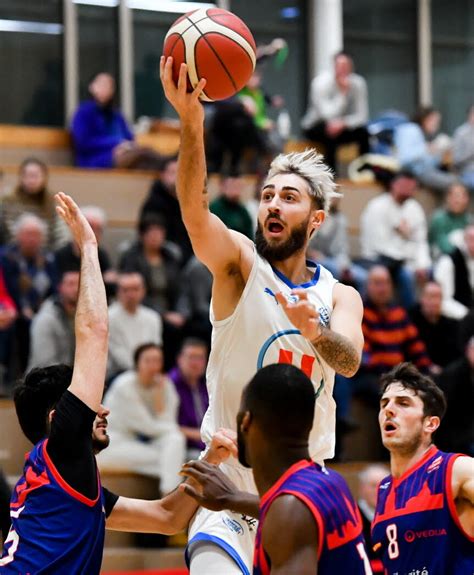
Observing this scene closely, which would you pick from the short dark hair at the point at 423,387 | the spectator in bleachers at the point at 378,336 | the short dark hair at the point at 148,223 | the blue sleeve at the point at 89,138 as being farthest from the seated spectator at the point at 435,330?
the short dark hair at the point at 423,387

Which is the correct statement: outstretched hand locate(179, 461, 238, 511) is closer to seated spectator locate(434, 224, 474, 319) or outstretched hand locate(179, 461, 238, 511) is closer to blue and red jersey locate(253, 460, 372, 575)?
blue and red jersey locate(253, 460, 372, 575)

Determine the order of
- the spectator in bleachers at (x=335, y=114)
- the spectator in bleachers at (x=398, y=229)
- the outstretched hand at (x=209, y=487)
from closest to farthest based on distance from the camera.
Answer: the outstretched hand at (x=209, y=487) → the spectator in bleachers at (x=398, y=229) → the spectator in bleachers at (x=335, y=114)

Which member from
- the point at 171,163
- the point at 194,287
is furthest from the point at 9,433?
the point at 171,163

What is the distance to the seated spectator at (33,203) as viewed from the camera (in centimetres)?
1182

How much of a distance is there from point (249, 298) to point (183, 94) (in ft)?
2.88

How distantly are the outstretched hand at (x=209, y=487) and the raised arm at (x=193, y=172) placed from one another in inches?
43.1

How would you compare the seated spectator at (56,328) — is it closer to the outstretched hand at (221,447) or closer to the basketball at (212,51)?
the basketball at (212,51)

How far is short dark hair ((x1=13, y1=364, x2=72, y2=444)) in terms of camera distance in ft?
16.8

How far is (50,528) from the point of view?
A: 490cm

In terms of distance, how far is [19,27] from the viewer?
15.5 meters

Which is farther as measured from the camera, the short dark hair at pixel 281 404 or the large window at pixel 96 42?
the large window at pixel 96 42

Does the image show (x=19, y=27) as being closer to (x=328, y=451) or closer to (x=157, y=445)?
(x=157, y=445)

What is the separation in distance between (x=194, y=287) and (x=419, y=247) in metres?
3.24

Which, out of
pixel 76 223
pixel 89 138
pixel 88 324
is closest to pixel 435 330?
pixel 89 138
